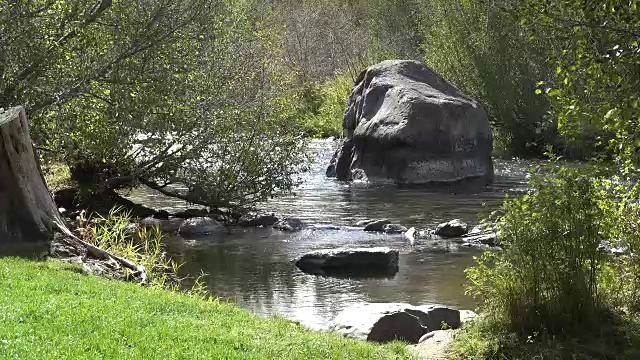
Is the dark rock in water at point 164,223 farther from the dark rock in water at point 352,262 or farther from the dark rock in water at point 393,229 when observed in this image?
the dark rock in water at point 393,229

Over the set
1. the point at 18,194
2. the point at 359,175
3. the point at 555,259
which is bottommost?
the point at 555,259

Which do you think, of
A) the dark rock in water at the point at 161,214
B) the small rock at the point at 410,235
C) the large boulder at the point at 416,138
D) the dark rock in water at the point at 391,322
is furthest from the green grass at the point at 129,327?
the large boulder at the point at 416,138

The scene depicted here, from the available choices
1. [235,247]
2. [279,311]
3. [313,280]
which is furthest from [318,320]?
[235,247]

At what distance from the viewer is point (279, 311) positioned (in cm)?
1261

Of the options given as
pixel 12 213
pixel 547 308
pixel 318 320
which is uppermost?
pixel 12 213

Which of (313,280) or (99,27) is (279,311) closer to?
(313,280)

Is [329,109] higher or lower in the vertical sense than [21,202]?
higher

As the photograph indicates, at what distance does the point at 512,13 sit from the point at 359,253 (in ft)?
28.6

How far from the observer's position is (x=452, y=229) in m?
18.5

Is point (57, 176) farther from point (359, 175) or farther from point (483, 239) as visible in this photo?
point (483, 239)

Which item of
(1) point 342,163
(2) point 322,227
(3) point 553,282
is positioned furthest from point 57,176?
(3) point 553,282

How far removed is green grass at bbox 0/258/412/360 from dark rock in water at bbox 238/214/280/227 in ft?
30.9

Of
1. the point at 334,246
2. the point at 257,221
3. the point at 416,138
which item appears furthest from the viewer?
the point at 416,138

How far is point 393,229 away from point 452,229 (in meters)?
1.36
